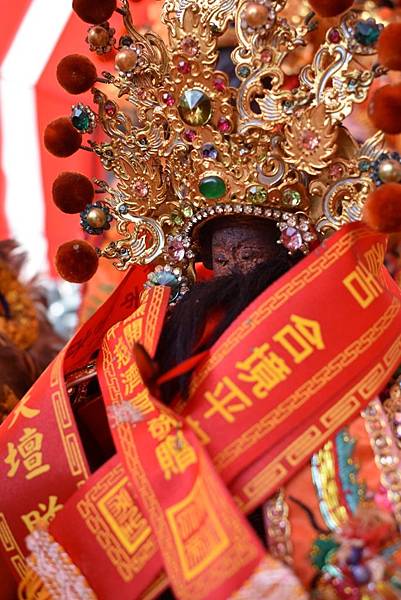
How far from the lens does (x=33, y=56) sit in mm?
3459

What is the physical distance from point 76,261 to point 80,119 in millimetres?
250

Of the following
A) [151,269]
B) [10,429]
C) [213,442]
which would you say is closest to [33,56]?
[151,269]

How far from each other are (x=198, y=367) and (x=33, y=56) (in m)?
2.18

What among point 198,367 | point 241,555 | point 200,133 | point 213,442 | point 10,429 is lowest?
point 241,555

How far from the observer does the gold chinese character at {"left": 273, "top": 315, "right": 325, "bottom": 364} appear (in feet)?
4.99

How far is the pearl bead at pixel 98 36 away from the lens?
1758 millimetres

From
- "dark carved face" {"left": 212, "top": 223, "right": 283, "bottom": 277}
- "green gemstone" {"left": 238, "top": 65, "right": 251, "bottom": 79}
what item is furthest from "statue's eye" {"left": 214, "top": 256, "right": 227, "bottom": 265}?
"green gemstone" {"left": 238, "top": 65, "right": 251, "bottom": 79}

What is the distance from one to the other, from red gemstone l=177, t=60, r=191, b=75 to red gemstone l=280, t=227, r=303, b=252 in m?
0.32

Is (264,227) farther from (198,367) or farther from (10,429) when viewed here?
(10,429)

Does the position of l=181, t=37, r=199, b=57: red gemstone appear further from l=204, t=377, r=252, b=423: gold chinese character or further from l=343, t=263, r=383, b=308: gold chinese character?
l=204, t=377, r=252, b=423: gold chinese character

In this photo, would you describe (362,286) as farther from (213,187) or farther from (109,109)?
(109,109)

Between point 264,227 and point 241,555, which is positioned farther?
point 264,227

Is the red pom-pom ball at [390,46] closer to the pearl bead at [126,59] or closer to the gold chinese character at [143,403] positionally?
the pearl bead at [126,59]

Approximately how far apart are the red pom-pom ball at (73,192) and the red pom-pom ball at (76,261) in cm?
7
